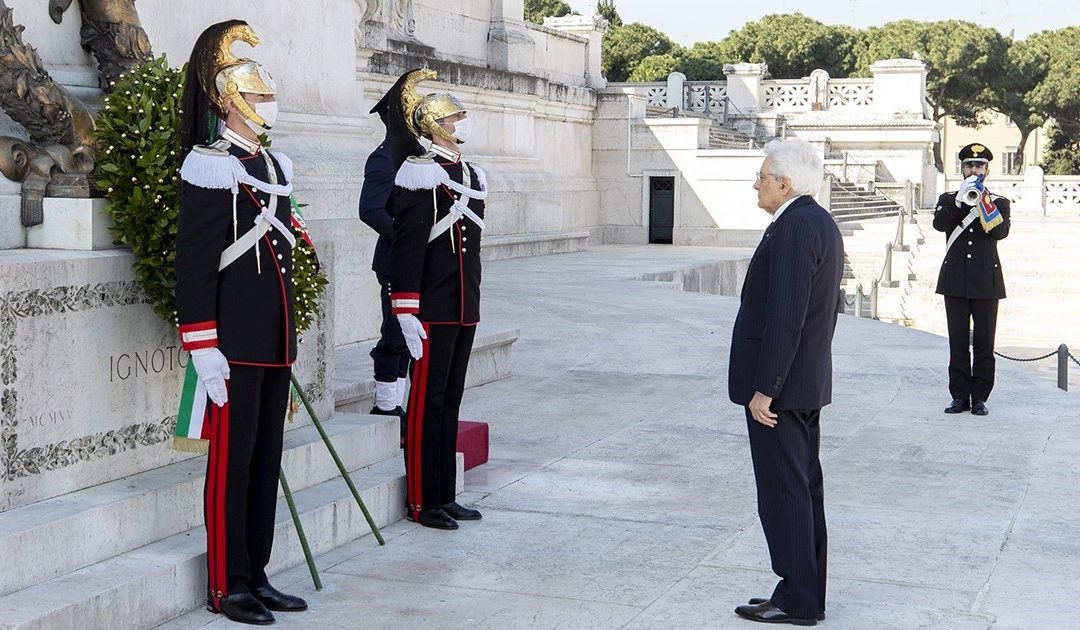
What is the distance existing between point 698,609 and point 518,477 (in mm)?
2330

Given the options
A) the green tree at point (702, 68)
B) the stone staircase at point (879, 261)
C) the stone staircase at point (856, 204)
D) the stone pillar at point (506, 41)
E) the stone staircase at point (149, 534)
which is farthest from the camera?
the green tree at point (702, 68)

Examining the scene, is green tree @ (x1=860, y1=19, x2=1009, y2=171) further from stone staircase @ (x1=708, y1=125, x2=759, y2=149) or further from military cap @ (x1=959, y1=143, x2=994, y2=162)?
military cap @ (x1=959, y1=143, x2=994, y2=162)

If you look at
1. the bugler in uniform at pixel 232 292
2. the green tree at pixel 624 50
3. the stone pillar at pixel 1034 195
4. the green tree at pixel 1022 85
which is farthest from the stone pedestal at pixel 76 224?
the green tree at pixel 1022 85

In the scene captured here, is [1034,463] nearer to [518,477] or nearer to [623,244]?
[518,477]

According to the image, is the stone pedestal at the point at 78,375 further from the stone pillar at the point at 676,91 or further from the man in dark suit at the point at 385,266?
the stone pillar at the point at 676,91

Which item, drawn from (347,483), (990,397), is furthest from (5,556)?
(990,397)

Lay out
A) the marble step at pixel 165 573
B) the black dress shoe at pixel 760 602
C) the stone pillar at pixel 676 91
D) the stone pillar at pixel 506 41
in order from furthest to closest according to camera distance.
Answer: the stone pillar at pixel 676 91 → the stone pillar at pixel 506 41 → the black dress shoe at pixel 760 602 → the marble step at pixel 165 573

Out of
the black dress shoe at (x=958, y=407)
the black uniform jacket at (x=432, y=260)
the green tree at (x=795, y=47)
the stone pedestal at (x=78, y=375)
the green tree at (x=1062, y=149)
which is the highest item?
the green tree at (x=795, y=47)

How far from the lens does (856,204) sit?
3059 centimetres

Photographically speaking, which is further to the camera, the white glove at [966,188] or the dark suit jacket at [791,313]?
the white glove at [966,188]

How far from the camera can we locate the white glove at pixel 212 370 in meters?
4.89

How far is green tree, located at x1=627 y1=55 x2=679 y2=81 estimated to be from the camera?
171 ft

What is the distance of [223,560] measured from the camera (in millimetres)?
5070

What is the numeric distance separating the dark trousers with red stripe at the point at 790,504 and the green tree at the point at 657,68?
4744 cm
